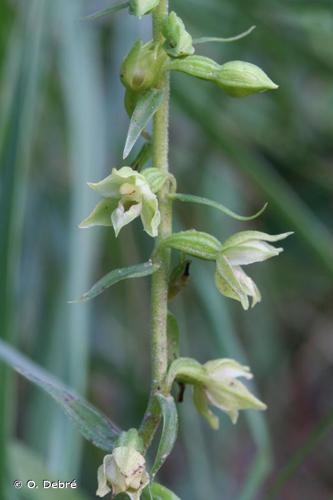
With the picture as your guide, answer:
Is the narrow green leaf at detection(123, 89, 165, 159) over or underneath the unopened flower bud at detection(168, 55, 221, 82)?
underneath

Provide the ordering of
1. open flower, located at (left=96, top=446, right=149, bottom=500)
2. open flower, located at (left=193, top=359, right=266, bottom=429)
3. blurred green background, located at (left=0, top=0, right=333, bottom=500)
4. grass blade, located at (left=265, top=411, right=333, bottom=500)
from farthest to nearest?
blurred green background, located at (left=0, top=0, right=333, bottom=500) → grass blade, located at (left=265, top=411, right=333, bottom=500) → open flower, located at (left=193, top=359, right=266, bottom=429) → open flower, located at (left=96, top=446, right=149, bottom=500)

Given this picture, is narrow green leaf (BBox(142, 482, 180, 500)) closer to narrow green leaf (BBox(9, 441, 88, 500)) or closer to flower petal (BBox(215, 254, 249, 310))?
flower petal (BBox(215, 254, 249, 310))

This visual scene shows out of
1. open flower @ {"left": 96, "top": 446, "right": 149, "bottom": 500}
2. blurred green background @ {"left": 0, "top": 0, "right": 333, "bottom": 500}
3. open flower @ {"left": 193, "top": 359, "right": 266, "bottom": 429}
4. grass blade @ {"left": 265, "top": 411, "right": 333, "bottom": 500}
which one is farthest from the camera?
blurred green background @ {"left": 0, "top": 0, "right": 333, "bottom": 500}

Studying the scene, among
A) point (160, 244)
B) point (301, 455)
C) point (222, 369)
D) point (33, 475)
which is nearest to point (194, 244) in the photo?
point (160, 244)

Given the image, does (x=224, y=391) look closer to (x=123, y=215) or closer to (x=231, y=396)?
(x=231, y=396)

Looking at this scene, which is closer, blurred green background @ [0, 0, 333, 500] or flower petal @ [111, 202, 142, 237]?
flower petal @ [111, 202, 142, 237]

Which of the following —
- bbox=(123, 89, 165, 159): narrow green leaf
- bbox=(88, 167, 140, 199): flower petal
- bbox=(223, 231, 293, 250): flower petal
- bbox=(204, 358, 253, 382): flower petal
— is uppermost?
bbox=(123, 89, 165, 159): narrow green leaf

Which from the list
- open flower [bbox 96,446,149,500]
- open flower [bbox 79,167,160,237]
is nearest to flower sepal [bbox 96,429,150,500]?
open flower [bbox 96,446,149,500]

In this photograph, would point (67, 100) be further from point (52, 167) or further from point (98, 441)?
point (98, 441)
